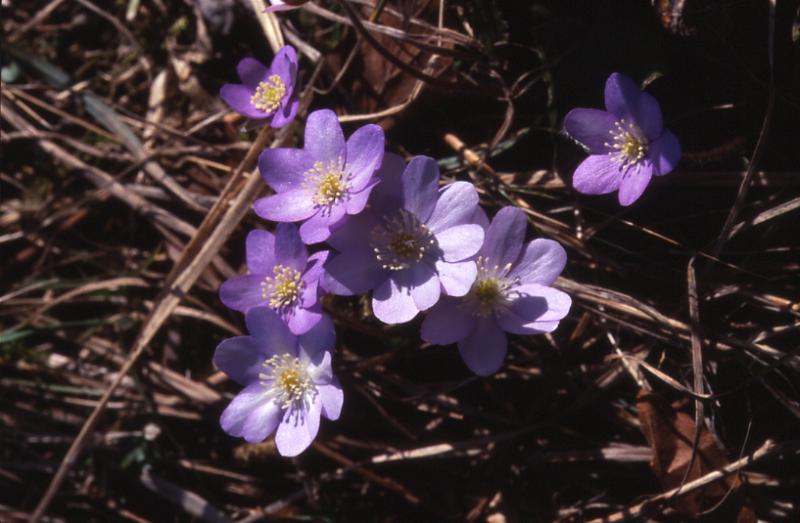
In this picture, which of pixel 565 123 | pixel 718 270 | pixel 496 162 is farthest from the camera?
pixel 496 162

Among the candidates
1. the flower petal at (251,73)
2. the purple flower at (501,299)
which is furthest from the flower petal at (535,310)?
the flower petal at (251,73)

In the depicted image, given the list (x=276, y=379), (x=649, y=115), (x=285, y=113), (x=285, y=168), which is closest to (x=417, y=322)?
(x=276, y=379)

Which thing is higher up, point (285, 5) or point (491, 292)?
point (285, 5)

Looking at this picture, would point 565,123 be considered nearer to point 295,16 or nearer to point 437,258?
point 437,258

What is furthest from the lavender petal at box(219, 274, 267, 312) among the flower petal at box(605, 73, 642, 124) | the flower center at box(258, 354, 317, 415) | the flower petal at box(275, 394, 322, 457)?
the flower petal at box(605, 73, 642, 124)

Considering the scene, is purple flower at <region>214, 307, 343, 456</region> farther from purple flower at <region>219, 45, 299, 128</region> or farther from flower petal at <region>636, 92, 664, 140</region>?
flower petal at <region>636, 92, 664, 140</region>

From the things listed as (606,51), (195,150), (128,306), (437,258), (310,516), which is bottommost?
(310,516)

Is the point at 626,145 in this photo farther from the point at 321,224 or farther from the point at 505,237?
the point at 321,224

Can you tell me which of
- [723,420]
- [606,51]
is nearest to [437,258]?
[606,51]

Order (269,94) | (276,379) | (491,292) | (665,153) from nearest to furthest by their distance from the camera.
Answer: (665,153)
(491,292)
(276,379)
(269,94)
